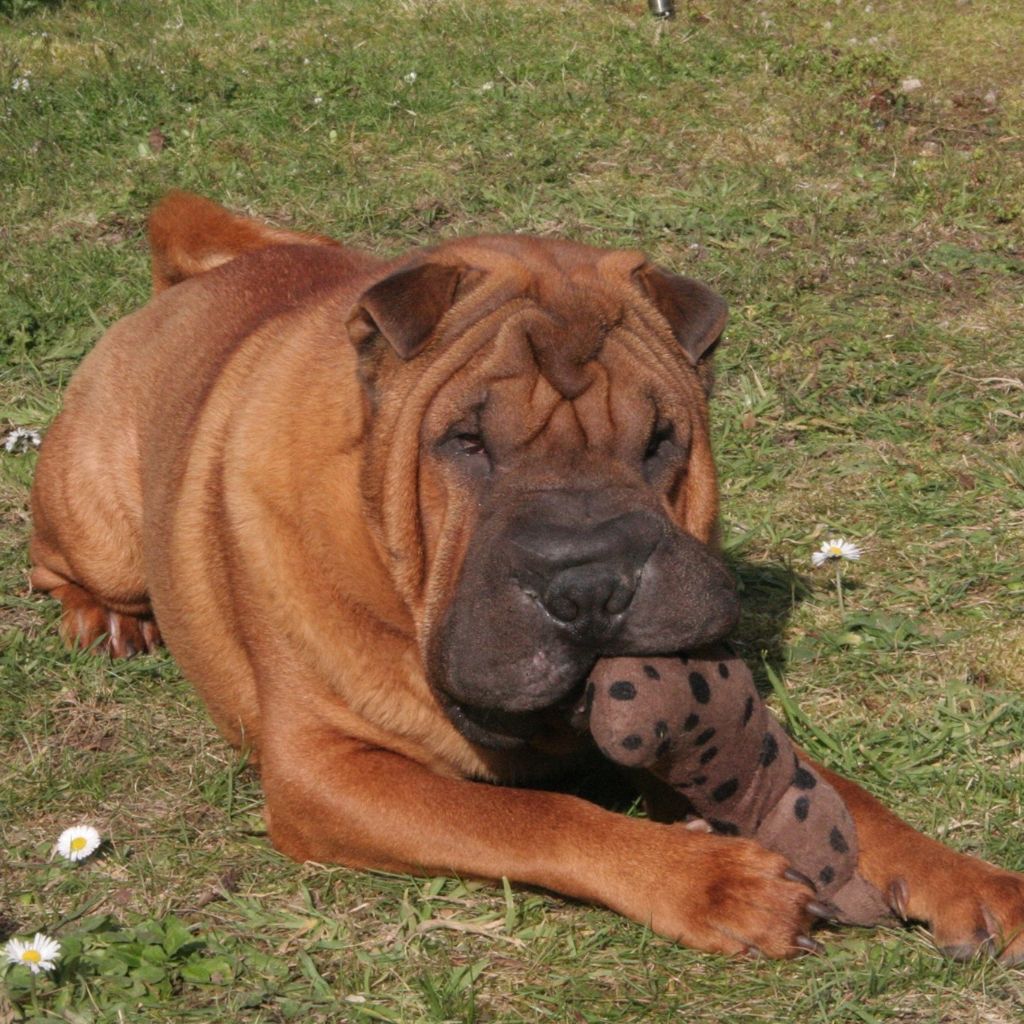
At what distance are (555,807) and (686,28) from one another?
684cm

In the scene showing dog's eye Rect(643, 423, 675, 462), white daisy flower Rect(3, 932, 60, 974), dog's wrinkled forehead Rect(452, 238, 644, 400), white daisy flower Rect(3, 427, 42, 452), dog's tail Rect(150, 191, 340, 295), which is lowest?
white daisy flower Rect(3, 427, 42, 452)

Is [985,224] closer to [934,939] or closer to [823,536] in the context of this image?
[823,536]

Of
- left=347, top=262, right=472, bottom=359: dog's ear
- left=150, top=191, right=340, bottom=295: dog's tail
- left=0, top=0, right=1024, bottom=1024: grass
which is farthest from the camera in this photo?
left=150, top=191, right=340, bottom=295: dog's tail

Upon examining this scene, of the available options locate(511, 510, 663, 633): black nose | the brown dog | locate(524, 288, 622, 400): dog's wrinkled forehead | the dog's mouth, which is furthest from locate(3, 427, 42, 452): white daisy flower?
locate(511, 510, 663, 633): black nose

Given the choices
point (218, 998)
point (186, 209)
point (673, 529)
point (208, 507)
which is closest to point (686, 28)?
point (186, 209)

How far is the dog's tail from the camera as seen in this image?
5.51 metres

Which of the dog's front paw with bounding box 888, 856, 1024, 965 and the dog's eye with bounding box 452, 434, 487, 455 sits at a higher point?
the dog's eye with bounding box 452, 434, 487, 455

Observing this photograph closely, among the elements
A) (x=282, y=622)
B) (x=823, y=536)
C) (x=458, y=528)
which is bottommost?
(x=823, y=536)

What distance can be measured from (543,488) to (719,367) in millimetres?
3373

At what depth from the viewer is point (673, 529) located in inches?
133

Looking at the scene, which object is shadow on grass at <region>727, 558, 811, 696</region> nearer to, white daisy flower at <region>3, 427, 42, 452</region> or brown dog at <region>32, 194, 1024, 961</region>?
brown dog at <region>32, 194, 1024, 961</region>

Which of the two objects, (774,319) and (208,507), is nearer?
(208,507)

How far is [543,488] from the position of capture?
338cm

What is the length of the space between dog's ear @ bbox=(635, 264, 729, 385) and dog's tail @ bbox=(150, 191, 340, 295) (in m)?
1.90
